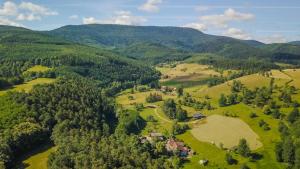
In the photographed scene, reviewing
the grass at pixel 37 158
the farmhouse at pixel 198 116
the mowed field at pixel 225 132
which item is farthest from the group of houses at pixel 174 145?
the grass at pixel 37 158

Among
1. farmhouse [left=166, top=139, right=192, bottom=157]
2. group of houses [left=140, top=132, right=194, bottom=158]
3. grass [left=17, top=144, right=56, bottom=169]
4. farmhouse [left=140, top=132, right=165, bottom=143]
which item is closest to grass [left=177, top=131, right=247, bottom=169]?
group of houses [left=140, top=132, right=194, bottom=158]

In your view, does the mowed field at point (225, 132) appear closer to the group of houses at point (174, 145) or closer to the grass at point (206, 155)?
the grass at point (206, 155)

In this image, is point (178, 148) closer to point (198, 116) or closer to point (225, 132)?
point (225, 132)

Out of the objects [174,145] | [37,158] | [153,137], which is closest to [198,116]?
[153,137]

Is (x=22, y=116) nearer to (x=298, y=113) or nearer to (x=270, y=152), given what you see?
(x=270, y=152)

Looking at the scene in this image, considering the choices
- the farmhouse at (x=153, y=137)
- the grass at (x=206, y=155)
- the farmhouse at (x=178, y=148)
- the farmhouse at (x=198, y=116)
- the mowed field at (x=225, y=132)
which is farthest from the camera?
the farmhouse at (x=198, y=116)

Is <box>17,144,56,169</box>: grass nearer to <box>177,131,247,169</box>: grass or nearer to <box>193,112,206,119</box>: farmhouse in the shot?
<box>177,131,247,169</box>: grass
